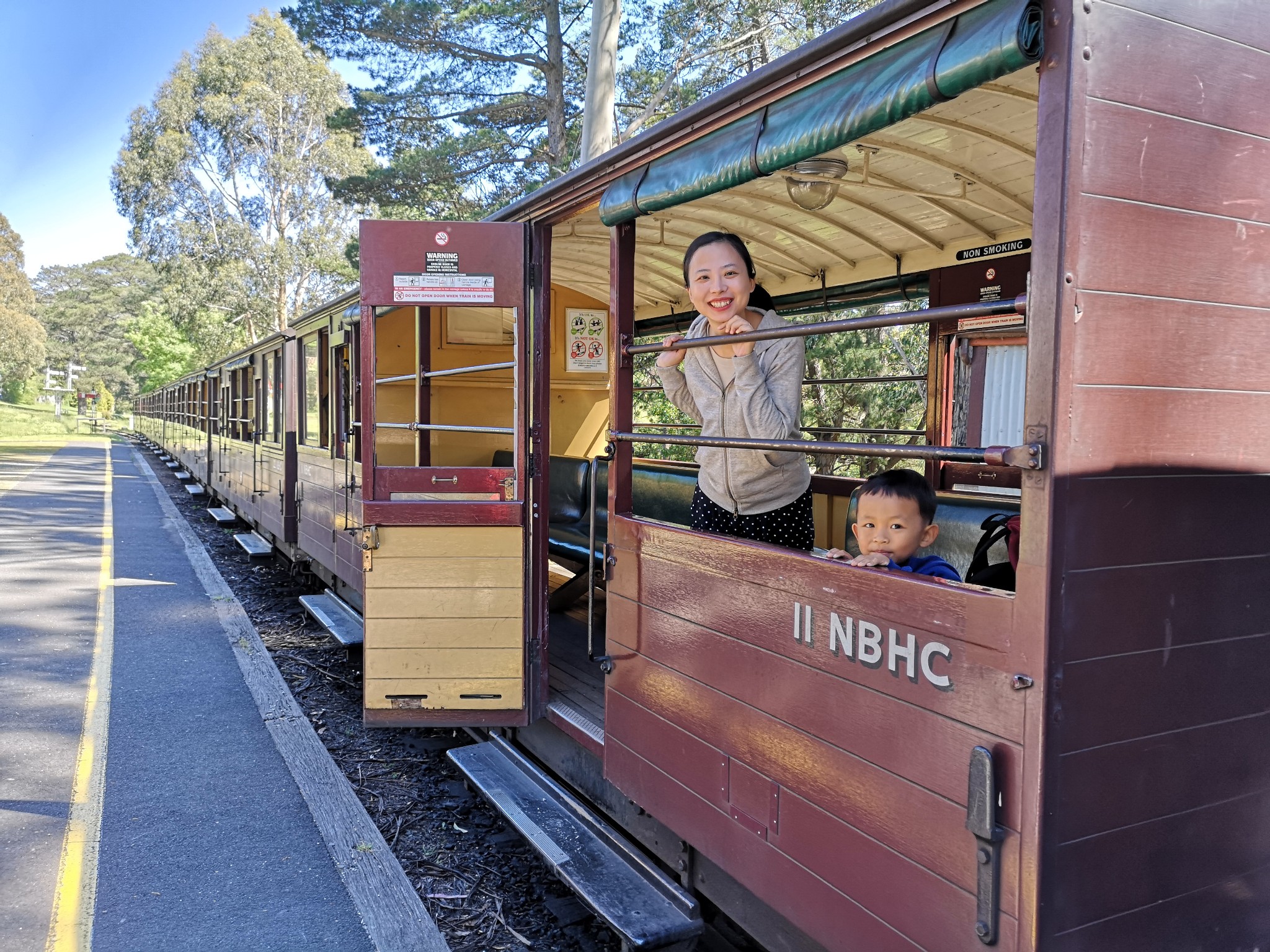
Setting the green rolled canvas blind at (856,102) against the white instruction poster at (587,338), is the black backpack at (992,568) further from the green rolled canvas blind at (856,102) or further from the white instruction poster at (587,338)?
the white instruction poster at (587,338)

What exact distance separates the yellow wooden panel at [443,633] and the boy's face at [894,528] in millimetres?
2229

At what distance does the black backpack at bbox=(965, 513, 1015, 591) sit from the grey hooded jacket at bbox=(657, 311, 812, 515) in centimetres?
56

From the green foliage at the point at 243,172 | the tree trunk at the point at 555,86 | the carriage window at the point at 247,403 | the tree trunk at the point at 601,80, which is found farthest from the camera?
the green foliage at the point at 243,172

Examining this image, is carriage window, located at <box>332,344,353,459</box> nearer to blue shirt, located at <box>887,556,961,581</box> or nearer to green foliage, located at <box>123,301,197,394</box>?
blue shirt, located at <box>887,556,961,581</box>

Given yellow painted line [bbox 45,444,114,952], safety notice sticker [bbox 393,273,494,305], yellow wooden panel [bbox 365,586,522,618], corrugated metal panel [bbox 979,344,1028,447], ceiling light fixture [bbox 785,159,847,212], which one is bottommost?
yellow painted line [bbox 45,444,114,952]

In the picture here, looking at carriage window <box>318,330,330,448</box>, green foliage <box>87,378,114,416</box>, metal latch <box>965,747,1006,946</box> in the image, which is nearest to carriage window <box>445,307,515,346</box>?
carriage window <box>318,330,330,448</box>

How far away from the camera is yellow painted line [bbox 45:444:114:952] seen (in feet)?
10.6

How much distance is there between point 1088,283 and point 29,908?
403 centimetres

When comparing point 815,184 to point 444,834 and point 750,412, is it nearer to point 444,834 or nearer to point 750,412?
point 750,412

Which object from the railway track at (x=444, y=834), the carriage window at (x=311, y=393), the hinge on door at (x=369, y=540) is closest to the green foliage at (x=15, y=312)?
the carriage window at (x=311, y=393)

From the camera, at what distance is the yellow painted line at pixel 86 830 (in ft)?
10.6

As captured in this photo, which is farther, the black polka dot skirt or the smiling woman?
the black polka dot skirt

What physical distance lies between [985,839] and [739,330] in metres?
1.49

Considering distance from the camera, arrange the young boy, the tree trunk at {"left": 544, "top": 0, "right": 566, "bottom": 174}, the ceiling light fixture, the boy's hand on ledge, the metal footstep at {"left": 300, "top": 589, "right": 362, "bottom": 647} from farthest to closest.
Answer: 1. the tree trunk at {"left": 544, "top": 0, "right": 566, "bottom": 174}
2. the metal footstep at {"left": 300, "top": 589, "right": 362, "bottom": 647}
3. the ceiling light fixture
4. the young boy
5. the boy's hand on ledge
